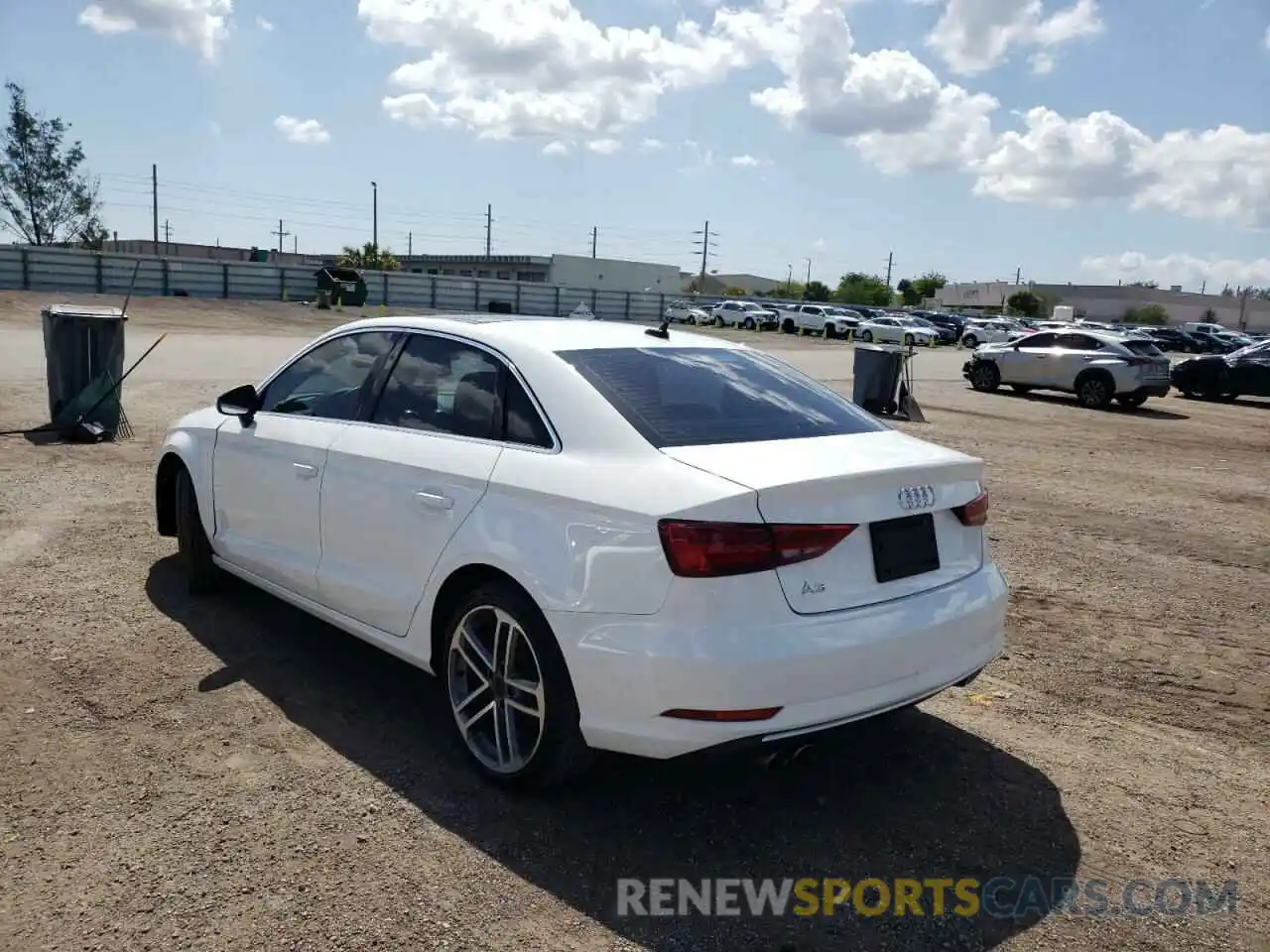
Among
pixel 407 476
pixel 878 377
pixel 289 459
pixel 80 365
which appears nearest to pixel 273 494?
pixel 289 459

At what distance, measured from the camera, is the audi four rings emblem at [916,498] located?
3.28 meters

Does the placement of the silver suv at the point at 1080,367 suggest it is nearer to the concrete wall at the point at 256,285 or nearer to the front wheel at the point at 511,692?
the front wheel at the point at 511,692

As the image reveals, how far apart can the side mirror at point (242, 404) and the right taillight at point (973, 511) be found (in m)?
3.34

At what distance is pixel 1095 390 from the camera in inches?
811

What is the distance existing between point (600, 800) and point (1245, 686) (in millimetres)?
3269

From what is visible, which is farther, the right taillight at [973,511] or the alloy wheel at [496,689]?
the right taillight at [973,511]

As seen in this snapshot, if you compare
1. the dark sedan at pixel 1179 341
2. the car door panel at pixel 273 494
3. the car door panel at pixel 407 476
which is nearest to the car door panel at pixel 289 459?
the car door panel at pixel 273 494

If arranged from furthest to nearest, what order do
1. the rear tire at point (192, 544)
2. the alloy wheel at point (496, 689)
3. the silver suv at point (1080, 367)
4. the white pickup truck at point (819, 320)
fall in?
1. the white pickup truck at point (819, 320)
2. the silver suv at point (1080, 367)
3. the rear tire at point (192, 544)
4. the alloy wheel at point (496, 689)

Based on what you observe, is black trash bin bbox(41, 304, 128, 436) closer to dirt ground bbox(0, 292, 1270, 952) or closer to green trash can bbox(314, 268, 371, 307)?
dirt ground bbox(0, 292, 1270, 952)

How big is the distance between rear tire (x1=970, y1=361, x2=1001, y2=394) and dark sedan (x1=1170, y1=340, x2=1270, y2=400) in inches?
143

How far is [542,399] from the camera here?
3592 millimetres

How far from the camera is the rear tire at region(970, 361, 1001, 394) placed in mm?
22891

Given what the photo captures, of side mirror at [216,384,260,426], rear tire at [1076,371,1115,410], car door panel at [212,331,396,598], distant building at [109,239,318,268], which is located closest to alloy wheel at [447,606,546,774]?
car door panel at [212,331,396,598]

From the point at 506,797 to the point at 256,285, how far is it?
53746 mm
